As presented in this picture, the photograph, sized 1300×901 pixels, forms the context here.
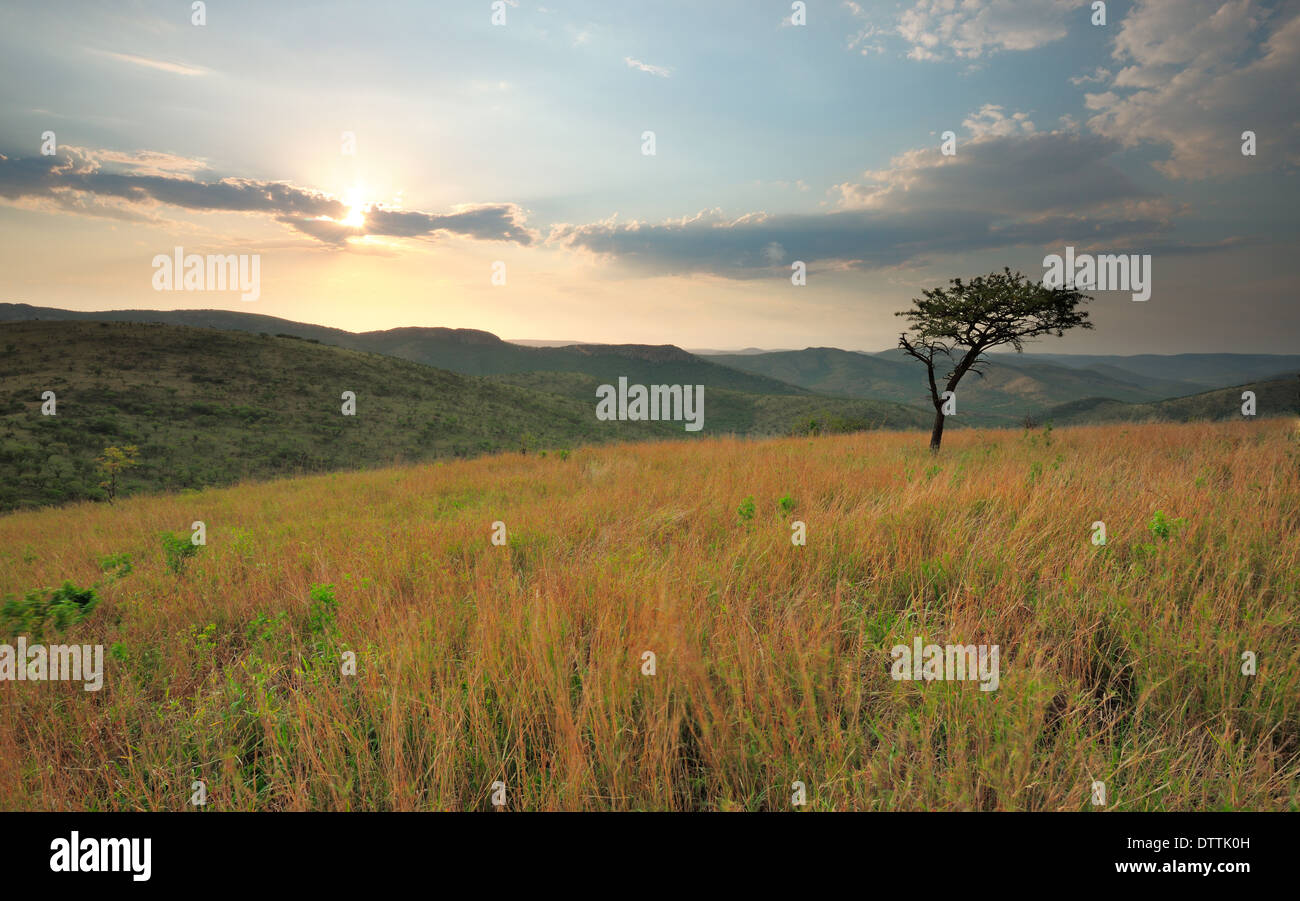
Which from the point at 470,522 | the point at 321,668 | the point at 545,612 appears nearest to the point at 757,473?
the point at 470,522

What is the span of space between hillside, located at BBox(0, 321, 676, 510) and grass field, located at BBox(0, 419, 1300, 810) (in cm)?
1546

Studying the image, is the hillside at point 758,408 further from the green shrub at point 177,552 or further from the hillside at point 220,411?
the green shrub at point 177,552

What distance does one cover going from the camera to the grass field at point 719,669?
2.12 metres

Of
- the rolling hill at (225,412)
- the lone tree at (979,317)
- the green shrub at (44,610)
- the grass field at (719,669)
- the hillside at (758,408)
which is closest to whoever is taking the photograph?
the grass field at (719,669)

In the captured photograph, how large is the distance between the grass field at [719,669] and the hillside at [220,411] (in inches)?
609

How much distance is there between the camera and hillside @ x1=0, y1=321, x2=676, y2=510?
29.3 m

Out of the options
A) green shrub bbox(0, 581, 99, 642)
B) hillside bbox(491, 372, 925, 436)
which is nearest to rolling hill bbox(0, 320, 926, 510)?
green shrub bbox(0, 581, 99, 642)

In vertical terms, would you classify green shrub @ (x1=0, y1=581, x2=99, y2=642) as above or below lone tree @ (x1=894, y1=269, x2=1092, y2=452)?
below

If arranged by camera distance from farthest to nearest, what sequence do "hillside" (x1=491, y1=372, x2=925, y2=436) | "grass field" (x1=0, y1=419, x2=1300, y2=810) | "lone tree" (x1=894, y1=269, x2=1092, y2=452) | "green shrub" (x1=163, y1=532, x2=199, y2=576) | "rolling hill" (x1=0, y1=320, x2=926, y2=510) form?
"hillside" (x1=491, y1=372, x2=925, y2=436) → "rolling hill" (x1=0, y1=320, x2=926, y2=510) → "lone tree" (x1=894, y1=269, x2=1092, y2=452) → "green shrub" (x1=163, y1=532, x2=199, y2=576) → "grass field" (x1=0, y1=419, x2=1300, y2=810)

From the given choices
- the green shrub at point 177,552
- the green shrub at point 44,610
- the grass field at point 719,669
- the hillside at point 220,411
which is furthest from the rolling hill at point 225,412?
the green shrub at point 44,610

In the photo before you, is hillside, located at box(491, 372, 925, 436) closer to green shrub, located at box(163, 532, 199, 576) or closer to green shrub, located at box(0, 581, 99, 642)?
green shrub, located at box(163, 532, 199, 576)

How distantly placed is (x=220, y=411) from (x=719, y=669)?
5109 cm
